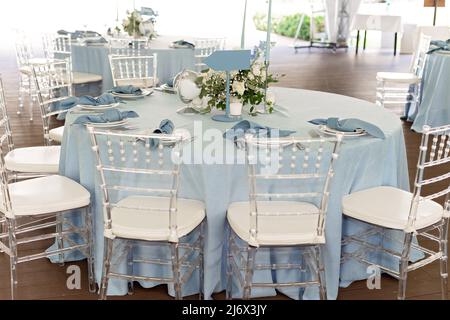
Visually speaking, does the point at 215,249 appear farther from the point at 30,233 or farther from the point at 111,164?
the point at 30,233

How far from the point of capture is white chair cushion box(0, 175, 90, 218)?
2662 mm

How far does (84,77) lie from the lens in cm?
587

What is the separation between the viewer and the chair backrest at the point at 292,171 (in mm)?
2355

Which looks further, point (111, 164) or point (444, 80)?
point (444, 80)

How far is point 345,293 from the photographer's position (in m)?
2.92

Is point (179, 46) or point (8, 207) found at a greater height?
point (179, 46)

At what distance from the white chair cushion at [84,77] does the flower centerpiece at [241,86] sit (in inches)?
111

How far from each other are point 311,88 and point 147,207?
6225 mm

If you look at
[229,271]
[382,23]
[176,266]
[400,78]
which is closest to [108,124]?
[176,266]

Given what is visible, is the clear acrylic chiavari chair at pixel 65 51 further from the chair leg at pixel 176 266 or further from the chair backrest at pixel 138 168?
the chair leg at pixel 176 266

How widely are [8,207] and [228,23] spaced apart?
15854 millimetres

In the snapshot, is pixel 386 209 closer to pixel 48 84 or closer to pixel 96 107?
pixel 96 107
